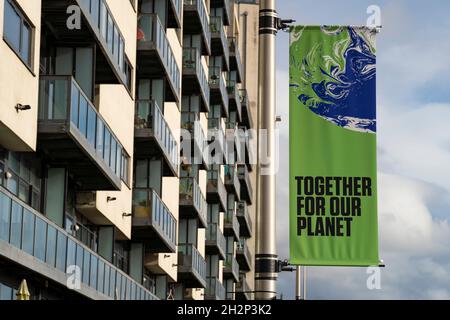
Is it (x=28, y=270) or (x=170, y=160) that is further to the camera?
(x=170, y=160)

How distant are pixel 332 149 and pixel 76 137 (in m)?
14.0

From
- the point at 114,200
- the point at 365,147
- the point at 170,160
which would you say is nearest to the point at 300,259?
the point at 365,147

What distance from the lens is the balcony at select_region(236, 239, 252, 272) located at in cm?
9450

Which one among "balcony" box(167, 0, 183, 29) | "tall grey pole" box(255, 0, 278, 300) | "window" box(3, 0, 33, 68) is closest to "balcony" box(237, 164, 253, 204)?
"balcony" box(167, 0, 183, 29)

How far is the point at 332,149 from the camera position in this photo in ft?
62.9

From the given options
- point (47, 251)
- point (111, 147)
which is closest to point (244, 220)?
point (111, 147)

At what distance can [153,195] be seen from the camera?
4738 centimetres

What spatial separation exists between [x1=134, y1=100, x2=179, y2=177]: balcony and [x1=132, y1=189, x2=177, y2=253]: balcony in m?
2.21

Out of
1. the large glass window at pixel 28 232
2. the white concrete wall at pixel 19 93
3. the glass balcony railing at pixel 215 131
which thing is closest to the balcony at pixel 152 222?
the white concrete wall at pixel 19 93

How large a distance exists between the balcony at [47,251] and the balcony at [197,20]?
21913 millimetres

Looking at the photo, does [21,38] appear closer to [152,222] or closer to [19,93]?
[19,93]

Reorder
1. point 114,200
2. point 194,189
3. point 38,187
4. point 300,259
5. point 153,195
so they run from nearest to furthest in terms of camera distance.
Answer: point 300,259 → point 38,187 → point 114,200 → point 153,195 → point 194,189
